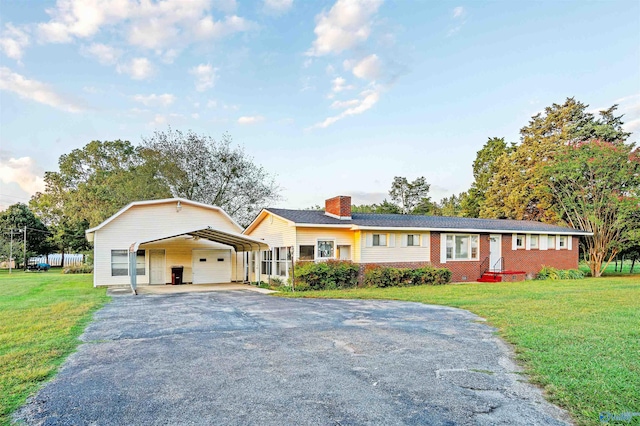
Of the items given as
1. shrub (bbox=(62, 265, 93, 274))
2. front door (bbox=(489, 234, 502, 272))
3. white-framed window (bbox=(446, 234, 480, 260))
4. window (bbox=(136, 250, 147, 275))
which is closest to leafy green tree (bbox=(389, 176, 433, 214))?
front door (bbox=(489, 234, 502, 272))

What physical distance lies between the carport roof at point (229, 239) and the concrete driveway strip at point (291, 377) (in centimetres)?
810

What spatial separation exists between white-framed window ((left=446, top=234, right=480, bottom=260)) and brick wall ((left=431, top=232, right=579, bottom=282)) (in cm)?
27

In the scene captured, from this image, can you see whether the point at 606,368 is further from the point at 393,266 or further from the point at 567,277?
the point at 567,277

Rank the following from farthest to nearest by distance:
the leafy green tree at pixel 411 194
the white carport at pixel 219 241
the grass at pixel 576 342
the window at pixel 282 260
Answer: the leafy green tree at pixel 411 194 < the window at pixel 282 260 < the white carport at pixel 219 241 < the grass at pixel 576 342

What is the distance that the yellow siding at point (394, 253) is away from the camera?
17.7 m

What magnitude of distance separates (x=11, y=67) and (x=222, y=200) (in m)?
17.3

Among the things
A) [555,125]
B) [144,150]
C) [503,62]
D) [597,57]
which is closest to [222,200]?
[144,150]

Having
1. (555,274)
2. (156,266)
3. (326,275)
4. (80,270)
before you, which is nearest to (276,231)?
(326,275)

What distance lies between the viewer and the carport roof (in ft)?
54.0

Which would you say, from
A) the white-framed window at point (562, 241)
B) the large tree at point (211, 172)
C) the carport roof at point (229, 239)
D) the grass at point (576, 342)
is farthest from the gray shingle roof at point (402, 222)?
the large tree at point (211, 172)

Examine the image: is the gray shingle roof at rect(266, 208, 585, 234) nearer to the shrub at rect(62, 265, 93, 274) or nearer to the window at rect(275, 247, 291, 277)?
the window at rect(275, 247, 291, 277)

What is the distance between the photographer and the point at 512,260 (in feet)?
70.1

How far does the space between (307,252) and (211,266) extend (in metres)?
6.53

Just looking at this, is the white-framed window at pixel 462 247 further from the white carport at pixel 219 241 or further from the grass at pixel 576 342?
the white carport at pixel 219 241
